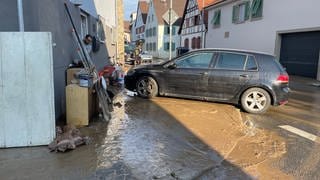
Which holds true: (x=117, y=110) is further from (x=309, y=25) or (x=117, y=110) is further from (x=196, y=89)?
(x=309, y=25)

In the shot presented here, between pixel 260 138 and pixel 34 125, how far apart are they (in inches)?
153

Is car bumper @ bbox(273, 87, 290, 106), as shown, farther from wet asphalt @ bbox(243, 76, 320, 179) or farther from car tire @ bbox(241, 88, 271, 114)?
wet asphalt @ bbox(243, 76, 320, 179)

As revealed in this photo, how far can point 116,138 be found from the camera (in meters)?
5.13

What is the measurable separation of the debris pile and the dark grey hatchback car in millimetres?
3864

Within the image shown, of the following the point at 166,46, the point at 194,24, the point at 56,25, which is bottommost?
the point at 56,25

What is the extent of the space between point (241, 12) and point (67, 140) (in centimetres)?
2088

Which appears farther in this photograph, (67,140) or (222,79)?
(222,79)

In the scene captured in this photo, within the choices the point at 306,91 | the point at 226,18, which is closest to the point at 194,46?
the point at 226,18

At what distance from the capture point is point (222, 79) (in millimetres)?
7820

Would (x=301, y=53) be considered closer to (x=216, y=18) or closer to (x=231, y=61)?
(x=231, y=61)

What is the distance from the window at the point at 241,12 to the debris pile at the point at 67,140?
1928cm

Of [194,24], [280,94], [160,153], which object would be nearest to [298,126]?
[280,94]

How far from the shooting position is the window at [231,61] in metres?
7.81

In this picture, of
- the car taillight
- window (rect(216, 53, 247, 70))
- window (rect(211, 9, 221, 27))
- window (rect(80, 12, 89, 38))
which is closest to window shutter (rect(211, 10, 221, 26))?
window (rect(211, 9, 221, 27))
